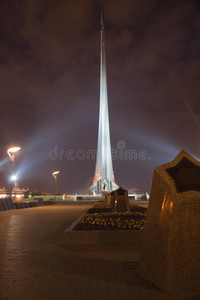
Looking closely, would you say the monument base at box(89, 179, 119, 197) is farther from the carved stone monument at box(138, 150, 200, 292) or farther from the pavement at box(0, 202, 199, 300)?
the carved stone monument at box(138, 150, 200, 292)

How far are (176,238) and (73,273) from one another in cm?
188

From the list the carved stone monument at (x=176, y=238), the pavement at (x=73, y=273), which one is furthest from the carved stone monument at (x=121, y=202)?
the carved stone monument at (x=176, y=238)

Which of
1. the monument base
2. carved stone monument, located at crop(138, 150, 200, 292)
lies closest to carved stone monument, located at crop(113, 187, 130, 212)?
carved stone monument, located at crop(138, 150, 200, 292)

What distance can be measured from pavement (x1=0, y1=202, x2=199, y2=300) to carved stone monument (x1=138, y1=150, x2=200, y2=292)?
184 mm

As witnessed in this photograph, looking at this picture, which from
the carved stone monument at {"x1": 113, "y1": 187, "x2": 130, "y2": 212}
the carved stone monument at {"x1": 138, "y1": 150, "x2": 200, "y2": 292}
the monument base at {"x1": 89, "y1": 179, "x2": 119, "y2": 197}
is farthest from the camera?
the monument base at {"x1": 89, "y1": 179, "x2": 119, "y2": 197}

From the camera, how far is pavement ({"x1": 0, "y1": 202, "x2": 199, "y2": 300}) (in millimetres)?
3264

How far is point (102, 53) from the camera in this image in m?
71.9

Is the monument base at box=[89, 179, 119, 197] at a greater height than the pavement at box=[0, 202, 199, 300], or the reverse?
the monument base at box=[89, 179, 119, 197]

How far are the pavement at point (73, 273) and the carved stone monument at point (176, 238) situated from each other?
184mm

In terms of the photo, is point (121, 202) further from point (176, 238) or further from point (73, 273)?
point (176, 238)

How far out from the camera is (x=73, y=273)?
4.11m

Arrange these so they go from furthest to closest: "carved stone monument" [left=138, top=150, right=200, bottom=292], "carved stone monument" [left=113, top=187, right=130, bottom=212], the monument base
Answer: the monument base < "carved stone monument" [left=113, top=187, right=130, bottom=212] < "carved stone monument" [left=138, top=150, right=200, bottom=292]

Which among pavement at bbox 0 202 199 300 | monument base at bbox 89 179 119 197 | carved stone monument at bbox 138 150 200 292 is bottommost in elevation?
pavement at bbox 0 202 199 300

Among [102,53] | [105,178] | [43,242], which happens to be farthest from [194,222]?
[102,53]
